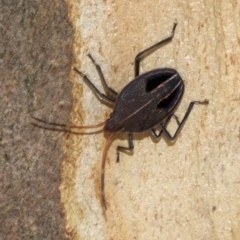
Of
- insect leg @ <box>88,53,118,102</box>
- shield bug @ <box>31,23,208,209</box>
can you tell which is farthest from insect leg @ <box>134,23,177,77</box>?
insect leg @ <box>88,53,118,102</box>

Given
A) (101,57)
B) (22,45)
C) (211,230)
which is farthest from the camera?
(211,230)

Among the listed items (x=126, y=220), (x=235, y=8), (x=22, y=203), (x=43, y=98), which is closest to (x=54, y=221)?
(x=22, y=203)

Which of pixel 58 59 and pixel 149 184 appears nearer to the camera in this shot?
pixel 58 59

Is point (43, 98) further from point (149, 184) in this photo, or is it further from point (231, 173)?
point (231, 173)

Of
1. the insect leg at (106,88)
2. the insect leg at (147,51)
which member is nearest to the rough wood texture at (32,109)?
the insect leg at (106,88)

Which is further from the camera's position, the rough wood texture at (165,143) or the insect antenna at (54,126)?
the rough wood texture at (165,143)

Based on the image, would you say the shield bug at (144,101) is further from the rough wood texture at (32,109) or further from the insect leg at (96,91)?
the rough wood texture at (32,109)
